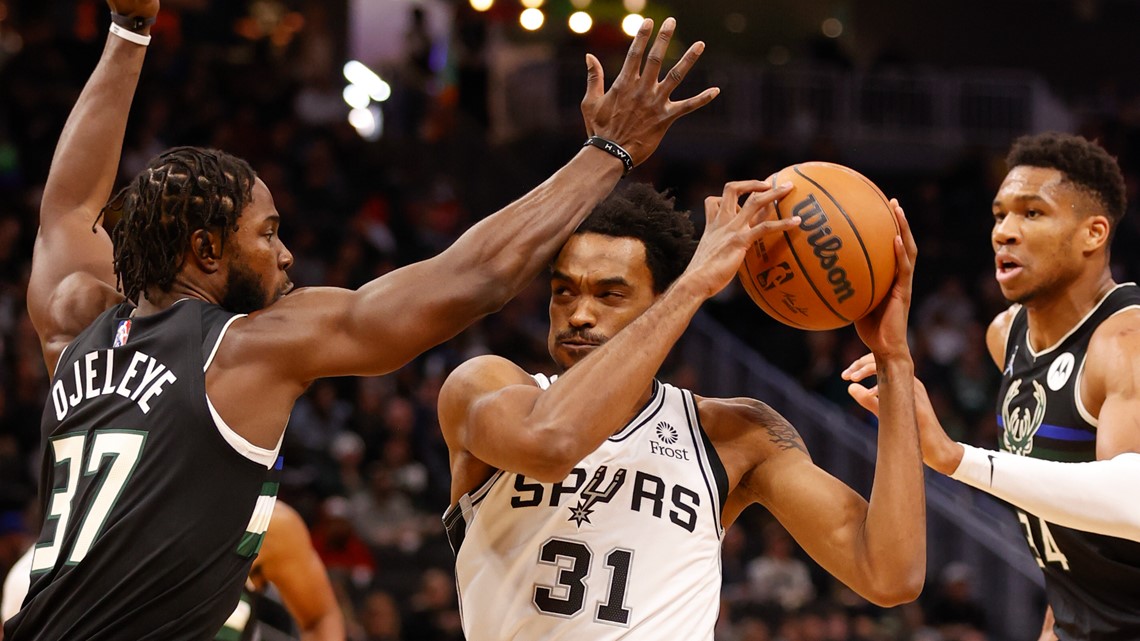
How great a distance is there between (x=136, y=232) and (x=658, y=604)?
1.61 metres

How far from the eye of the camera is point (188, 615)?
3014mm

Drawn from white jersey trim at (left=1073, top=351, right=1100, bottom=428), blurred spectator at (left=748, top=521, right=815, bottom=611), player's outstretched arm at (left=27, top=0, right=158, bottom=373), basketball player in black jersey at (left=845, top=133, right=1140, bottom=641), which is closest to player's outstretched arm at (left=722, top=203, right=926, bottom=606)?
basketball player in black jersey at (left=845, top=133, right=1140, bottom=641)

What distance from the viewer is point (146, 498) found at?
2.96 m

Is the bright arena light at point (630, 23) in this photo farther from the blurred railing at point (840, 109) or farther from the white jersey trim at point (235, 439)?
the white jersey trim at point (235, 439)

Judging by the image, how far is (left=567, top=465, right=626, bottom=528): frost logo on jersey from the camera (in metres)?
3.50

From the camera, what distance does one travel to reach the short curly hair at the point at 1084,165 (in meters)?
4.59

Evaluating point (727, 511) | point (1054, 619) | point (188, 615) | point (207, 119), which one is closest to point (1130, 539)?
point (1054, 619)

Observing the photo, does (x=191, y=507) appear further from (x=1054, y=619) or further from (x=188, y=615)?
(x=1054, y=619)

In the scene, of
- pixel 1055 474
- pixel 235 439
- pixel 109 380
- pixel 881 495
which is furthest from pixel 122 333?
pixel 1055 474

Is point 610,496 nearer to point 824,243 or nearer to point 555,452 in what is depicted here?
point 555,452

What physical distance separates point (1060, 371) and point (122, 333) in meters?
3.09

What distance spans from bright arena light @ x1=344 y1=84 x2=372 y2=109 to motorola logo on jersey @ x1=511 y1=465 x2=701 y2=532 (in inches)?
588

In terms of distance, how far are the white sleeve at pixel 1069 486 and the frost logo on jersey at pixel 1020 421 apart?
0.60 m

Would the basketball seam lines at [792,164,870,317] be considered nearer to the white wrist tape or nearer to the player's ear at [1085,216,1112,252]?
the player's ear at [1085,216,1112,252]
